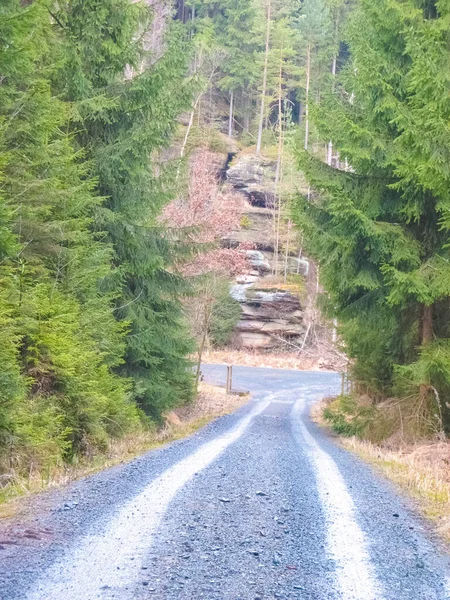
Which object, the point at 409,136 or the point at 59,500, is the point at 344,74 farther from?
the point at 59,500

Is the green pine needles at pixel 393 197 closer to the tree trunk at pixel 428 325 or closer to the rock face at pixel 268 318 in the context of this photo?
the tree trunk at pixel 428 325

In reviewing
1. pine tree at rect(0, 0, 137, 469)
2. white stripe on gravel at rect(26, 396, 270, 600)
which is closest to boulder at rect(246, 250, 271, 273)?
pine tree at rect(0, 0, 137, 469)

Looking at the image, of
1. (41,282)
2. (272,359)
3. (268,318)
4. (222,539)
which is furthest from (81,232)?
(268,318)

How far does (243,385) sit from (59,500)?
25.8 meters

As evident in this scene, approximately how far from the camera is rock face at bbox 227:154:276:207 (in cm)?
4712

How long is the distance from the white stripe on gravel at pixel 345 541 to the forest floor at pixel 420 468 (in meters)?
0.80

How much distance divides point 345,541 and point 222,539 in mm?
1019

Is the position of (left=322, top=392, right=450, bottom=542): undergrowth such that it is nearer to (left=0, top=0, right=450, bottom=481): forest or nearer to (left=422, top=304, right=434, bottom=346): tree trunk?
(left=0, top=0, right=450, bottom=481): forest

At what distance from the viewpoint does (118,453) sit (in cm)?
911

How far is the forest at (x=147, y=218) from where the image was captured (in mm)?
7555

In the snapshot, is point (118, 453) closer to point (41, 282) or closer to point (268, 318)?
point (41, 282)

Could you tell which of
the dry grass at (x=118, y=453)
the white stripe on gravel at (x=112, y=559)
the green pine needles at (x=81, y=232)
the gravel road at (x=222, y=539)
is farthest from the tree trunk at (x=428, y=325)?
the white stripe on gravel at (x=112, y=559)

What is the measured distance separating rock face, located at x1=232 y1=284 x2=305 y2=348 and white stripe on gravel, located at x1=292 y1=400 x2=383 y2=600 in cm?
3284

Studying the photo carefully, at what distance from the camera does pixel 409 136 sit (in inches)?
389
